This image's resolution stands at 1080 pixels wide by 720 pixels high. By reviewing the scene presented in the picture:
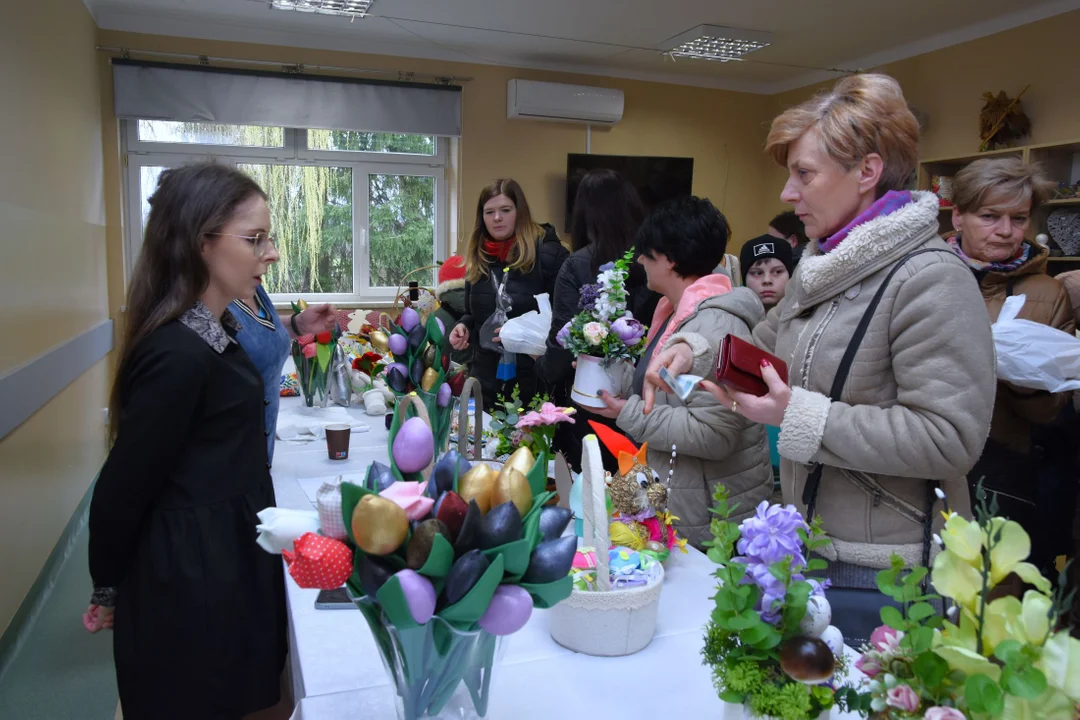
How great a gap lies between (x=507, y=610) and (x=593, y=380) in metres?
1.18

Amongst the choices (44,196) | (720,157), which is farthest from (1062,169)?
(44,196)

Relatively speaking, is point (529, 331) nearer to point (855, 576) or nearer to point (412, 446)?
point (855, 576)

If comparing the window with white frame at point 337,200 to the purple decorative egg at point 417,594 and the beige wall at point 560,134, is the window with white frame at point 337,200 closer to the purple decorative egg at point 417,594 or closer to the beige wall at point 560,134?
the beige wall at point 560,134

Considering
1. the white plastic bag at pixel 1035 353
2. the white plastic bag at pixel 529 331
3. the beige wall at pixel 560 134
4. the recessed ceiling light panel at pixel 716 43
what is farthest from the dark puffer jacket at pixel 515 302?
the beige wall at pixel 560 134

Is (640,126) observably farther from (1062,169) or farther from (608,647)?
(608,647)

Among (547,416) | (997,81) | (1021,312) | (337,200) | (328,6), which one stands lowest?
(547,416)

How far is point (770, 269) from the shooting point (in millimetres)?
3043

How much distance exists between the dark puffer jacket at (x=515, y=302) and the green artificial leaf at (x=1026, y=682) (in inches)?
99.4

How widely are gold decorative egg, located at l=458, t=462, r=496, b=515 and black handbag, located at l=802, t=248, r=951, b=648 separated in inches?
24.1

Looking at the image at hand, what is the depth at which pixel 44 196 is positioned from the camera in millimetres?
3584

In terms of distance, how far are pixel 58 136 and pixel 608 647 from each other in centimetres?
408

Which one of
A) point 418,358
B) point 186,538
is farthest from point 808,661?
point 418,358

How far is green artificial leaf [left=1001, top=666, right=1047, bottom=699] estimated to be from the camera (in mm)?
552

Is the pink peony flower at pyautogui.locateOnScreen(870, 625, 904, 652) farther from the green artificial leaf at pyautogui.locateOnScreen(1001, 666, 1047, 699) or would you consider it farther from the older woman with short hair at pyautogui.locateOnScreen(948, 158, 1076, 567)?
the older woman with short hair at pyautogui.locateOnScreen(948, 158, 1076, 567)
